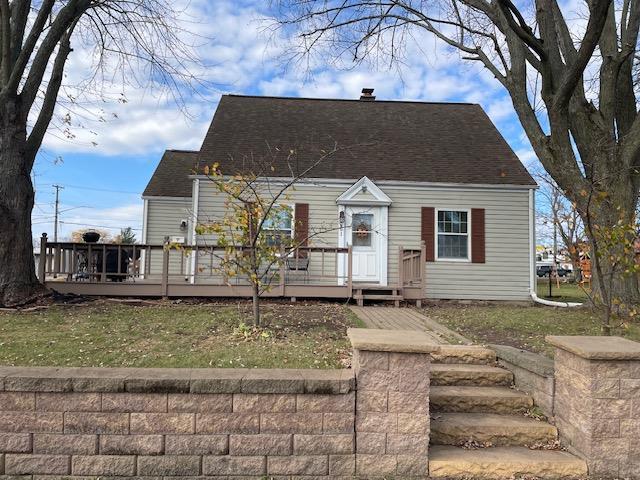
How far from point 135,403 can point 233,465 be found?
32.0 inches

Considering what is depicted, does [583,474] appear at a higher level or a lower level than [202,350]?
lower

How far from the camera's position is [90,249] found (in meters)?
10.1

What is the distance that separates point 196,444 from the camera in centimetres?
335

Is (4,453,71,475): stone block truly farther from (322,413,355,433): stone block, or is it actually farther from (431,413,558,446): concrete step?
(431,413,558,446): concrete step

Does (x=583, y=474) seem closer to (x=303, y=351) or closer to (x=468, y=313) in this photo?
(x=303, y=351)

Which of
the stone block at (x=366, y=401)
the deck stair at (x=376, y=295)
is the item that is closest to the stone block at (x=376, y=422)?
the stone block at (x=366, y=401)

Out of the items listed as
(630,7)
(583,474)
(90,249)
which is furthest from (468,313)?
(90,249)

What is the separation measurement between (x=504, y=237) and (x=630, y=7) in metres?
5.75

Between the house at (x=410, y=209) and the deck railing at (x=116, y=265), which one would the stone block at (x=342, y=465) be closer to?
the deck railing at (x=116, y=265)

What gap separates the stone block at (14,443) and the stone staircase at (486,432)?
2837 mm

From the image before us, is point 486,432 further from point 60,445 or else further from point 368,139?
point 368,139

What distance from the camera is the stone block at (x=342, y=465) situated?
133 inches

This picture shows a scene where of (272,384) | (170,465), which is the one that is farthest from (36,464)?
(272,384)

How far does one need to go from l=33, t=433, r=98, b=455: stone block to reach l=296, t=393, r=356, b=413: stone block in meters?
1.48
